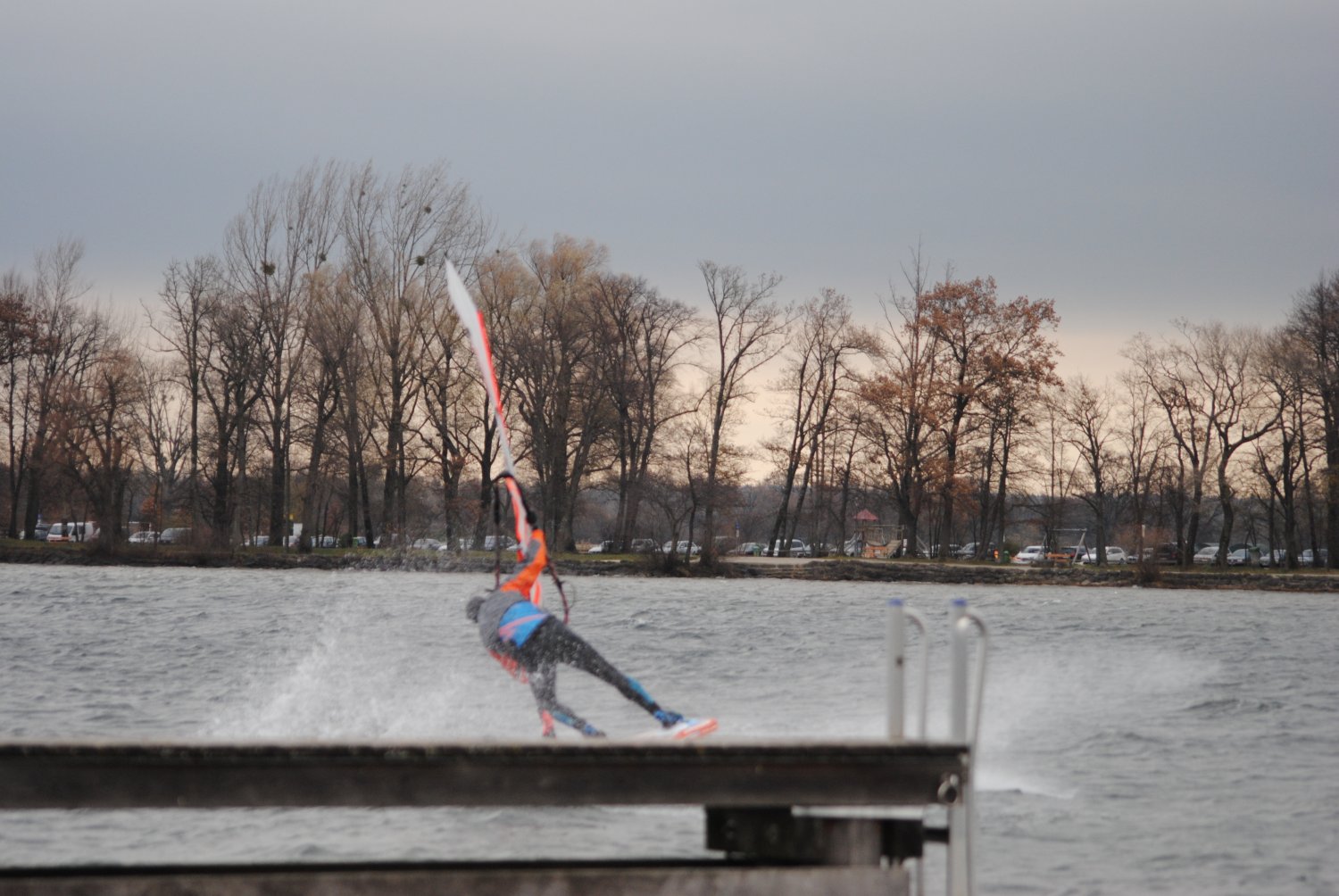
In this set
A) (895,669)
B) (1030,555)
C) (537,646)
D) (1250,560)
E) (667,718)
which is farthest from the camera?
(1030,555)

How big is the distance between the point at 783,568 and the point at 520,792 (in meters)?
62.6

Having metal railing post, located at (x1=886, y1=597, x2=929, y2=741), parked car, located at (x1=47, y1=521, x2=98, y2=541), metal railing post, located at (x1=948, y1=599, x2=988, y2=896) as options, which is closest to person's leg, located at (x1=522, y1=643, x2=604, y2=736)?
metal railing post, located at (x1=886, y1=597, x2=929, y2=741)

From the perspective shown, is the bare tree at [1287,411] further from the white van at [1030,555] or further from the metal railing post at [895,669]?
the metal railing post at [895,669]

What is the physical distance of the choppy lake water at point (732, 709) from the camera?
10.6 m

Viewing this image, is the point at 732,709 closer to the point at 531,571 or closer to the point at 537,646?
the point at 531,571

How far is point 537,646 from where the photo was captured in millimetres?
11273

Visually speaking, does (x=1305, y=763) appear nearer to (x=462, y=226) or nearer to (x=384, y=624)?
(x=384, y=624)

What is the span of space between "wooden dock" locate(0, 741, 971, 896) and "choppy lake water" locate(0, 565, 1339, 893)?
787mm

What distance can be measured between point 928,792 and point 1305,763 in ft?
39.1

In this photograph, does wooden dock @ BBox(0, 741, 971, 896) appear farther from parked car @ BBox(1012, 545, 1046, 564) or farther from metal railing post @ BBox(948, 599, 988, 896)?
parked car @ BBox(1012, 545, 1046, 564)

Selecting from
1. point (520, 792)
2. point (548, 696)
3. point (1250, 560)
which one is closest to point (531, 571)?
point (548, 696)

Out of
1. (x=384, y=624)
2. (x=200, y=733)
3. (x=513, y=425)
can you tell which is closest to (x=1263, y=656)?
(x=384, y=624)

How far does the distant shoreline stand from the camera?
214 ft

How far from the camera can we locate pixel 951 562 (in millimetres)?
68812
